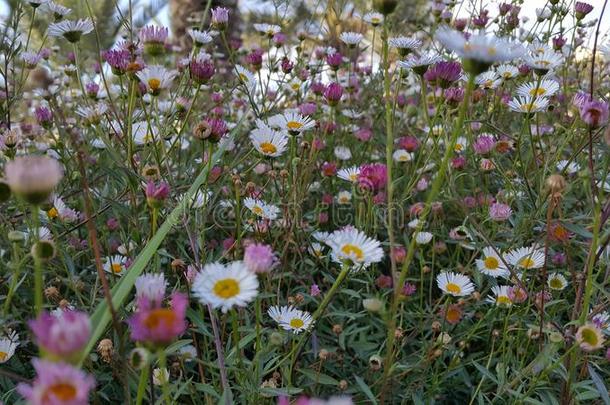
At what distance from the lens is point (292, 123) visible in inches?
48.4

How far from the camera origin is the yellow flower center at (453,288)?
1.06m

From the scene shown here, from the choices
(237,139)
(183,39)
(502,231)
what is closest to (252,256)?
(502,231)

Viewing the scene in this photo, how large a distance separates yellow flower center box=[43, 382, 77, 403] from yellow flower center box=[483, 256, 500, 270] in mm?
888

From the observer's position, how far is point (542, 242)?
3.80ft

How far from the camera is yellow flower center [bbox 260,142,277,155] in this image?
3.67ft

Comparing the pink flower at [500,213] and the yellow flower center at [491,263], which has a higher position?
the pink flower at [500,213]

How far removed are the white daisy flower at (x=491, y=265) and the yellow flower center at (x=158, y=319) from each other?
2.43ft

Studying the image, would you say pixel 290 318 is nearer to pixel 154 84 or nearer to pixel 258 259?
pixel 258 259

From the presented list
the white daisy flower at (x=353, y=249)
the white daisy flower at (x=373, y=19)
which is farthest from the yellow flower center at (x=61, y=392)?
the white daisy flower at (x=373, y=19)

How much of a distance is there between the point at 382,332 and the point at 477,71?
0.61 meters

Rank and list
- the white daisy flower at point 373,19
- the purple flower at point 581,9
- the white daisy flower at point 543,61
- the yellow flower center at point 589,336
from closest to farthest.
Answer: the yellow flower center at point 589,336 → the white daisy flower at point 543,61 → the purple flower at point 581,9 → the white daisy flower at point 373,19

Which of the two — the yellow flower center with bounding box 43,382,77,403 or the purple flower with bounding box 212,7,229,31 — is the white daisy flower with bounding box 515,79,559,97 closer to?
the purple flower with bounding box 212,7,229,31

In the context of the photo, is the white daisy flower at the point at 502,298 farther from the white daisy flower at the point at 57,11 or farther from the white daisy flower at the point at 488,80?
the white daisy flower at the point at 57,11

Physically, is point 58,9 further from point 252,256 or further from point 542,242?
point 542,242
